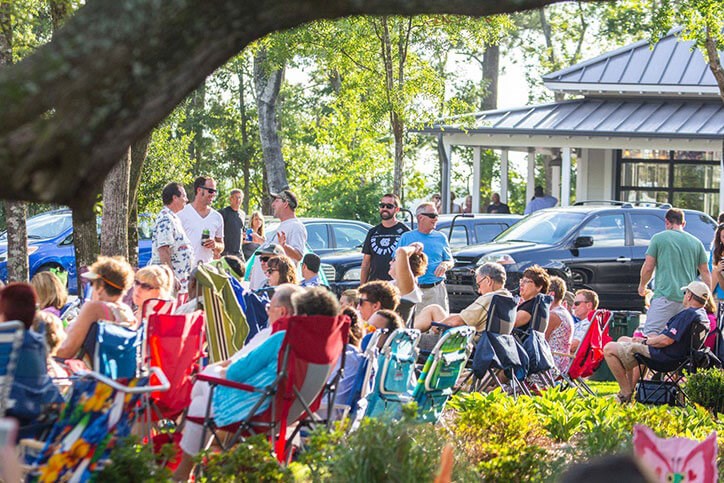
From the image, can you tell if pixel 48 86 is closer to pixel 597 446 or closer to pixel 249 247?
pixel 597 446

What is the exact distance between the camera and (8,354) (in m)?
5.61

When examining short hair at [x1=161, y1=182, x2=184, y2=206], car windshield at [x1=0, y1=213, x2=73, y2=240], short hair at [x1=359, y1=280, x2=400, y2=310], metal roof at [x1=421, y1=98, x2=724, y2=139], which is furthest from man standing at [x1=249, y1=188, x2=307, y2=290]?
metal roof at [x1=421, y1=98, x2=724, y2=139]

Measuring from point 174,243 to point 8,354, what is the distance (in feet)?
17.3

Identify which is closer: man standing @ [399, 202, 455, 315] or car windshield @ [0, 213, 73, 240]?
Result: man standing @ [399, 202, 455, 315]

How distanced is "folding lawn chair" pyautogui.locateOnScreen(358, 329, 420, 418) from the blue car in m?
11.2

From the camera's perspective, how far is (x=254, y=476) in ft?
18.8

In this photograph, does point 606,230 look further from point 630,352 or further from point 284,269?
point 284,269

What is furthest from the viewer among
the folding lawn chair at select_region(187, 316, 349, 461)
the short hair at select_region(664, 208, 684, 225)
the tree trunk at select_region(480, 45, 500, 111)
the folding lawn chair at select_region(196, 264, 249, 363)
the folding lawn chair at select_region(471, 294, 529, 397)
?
the tree trunk at select_region(480, 45, 500, 111)

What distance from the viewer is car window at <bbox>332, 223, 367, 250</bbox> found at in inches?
754

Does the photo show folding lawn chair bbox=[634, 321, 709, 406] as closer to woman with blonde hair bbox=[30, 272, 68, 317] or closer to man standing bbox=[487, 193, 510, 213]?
woman with blonde hair bbox=[30, 272, 68, 317]

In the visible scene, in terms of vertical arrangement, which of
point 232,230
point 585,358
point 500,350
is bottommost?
point 585,358

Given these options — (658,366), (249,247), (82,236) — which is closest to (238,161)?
(249,247)

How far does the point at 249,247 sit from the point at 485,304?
7.20 metres

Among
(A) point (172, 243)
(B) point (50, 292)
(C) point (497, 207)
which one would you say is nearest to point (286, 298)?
(B) point (50, 292)
